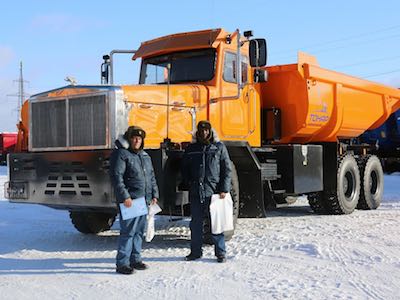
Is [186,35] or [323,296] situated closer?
[323,296]

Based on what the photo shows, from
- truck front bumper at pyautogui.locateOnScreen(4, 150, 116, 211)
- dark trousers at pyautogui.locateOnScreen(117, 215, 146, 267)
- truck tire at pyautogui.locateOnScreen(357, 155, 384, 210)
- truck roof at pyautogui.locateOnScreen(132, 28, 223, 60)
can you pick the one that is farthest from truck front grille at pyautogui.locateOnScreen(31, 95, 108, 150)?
truck tire at pyautogui.locateOnScreen(357, 155, 384, 210)

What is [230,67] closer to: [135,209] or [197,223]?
[197,223]

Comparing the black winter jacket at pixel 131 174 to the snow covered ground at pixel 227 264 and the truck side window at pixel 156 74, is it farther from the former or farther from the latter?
the truck side window at pixel 156 74

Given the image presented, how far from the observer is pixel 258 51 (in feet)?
24.2

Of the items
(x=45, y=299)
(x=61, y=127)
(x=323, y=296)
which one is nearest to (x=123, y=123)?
(x=61, y=127)

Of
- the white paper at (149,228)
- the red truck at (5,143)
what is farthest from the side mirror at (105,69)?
the red truck at (5,143)

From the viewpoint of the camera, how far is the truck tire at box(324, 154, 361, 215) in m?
10.6

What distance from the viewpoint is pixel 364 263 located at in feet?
19.3

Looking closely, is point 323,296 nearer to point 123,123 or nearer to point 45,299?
point 45,299

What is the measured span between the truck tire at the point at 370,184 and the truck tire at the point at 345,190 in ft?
0.94

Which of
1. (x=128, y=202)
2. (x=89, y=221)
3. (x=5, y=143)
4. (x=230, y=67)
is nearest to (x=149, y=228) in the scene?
(x=128, y=202)

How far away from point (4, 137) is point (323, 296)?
3643 cm

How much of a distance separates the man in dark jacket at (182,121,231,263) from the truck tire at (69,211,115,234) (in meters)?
2.63

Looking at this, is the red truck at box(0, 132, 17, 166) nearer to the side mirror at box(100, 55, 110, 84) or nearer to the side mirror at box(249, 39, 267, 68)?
the side mirror at box(100, 55, 110, 84)
